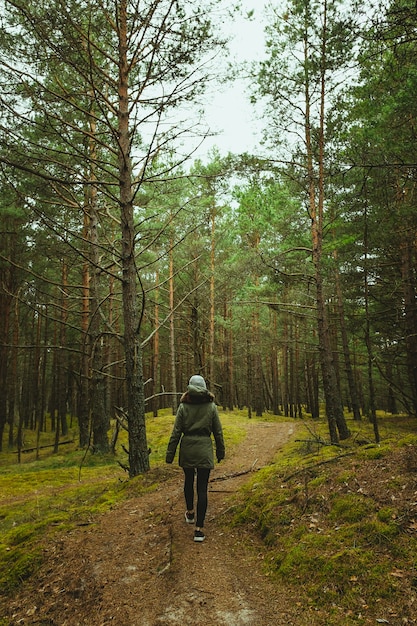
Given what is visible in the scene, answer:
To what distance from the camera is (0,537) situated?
4.88 metres

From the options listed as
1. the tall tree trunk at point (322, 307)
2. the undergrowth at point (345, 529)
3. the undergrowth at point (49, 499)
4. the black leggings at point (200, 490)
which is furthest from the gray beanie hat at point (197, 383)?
the tall tree trunk at point (322, 307)

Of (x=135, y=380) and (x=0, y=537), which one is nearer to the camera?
(x=0, y=537)

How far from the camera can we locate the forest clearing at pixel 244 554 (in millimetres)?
2820

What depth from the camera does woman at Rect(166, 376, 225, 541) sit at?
14.5 feet

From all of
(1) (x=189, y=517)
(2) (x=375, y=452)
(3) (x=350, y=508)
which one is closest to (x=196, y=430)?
(1) (x=189, y=517)

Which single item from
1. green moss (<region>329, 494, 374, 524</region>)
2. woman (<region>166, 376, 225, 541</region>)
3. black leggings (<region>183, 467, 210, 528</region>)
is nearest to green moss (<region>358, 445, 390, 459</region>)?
green moss (<region>329, 494, 374, 524</region>)

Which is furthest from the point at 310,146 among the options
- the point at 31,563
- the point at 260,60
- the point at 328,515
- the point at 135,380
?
the point at 31,563

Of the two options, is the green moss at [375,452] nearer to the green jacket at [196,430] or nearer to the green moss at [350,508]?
the green moss at [350,508]

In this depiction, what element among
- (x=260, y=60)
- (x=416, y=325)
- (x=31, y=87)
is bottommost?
(x=416, y=325)

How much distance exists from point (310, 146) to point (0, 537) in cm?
1101

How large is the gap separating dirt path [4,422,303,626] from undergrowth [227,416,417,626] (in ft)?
0.95

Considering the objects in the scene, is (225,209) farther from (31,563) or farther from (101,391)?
(31,563)

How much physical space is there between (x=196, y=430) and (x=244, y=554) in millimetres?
1443

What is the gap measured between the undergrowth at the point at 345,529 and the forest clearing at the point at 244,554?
0.04 feet
